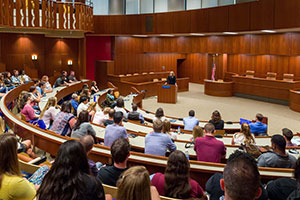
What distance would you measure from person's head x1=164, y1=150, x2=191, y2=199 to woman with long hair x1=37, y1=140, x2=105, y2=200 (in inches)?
29.9

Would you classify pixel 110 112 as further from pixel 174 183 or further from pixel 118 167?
pixel 174 183

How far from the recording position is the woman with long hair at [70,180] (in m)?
2.32

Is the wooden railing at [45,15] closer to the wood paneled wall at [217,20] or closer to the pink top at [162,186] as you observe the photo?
the wood paneled wall at [217,20]

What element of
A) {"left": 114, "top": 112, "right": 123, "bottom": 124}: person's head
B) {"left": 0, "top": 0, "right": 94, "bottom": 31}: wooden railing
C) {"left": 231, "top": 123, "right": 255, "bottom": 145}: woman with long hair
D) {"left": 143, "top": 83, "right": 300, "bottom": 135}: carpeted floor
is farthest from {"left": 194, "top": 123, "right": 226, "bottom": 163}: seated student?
{"left": 0, "top": 0, "right": 94, "bottom": 31}: wooden railing

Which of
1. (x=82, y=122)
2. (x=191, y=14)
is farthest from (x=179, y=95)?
(x=82, y=122)

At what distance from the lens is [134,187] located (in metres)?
2.13

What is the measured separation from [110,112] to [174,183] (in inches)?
160

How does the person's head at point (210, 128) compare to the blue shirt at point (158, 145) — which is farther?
the blue shirt at point (158, 145)

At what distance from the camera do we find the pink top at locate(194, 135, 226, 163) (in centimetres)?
461

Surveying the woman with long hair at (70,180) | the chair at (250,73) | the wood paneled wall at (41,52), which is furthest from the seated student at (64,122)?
the chair at (250,73)

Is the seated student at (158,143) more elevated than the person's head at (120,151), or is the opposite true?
the person's head at (120,151)

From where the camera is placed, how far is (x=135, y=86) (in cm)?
1608

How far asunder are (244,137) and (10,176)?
404 cm

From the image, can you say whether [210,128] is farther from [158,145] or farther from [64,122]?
[64,122]
